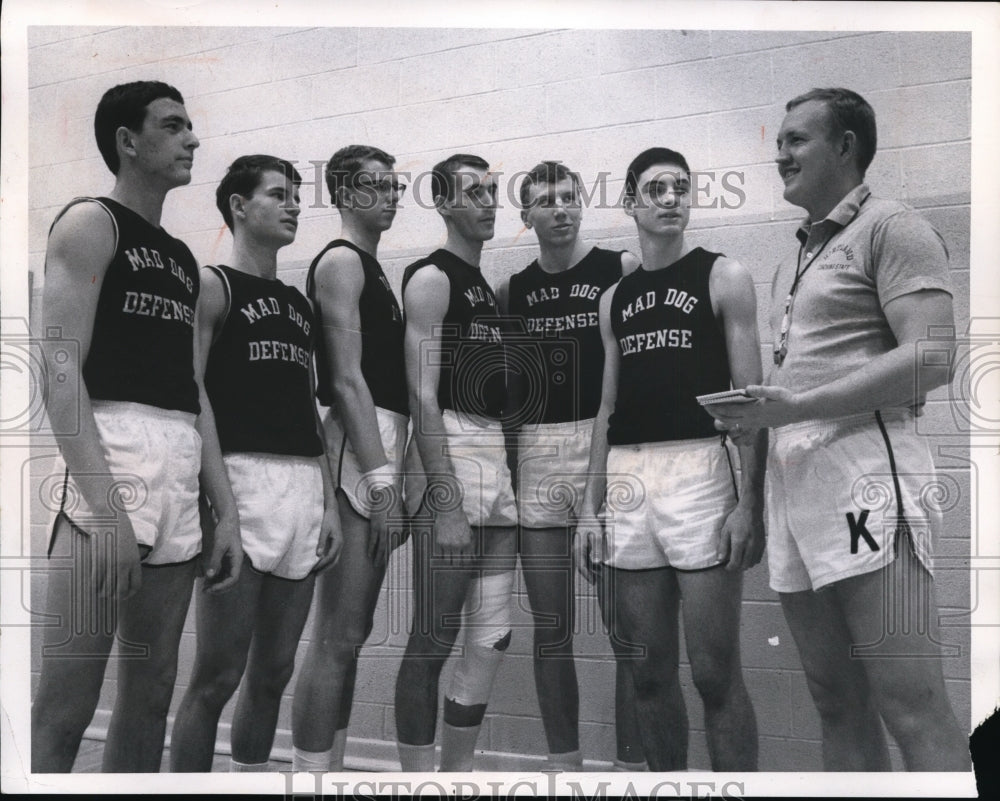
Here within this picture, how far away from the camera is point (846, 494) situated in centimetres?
245

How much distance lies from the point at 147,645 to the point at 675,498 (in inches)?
53.5

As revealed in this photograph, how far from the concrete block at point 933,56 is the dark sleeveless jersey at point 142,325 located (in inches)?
75.5

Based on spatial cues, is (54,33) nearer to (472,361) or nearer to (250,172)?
(250,172)

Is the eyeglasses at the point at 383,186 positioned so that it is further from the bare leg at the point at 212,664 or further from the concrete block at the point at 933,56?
the concrete block at the point at 933,56

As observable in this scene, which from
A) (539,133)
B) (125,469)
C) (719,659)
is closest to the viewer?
(125,469)

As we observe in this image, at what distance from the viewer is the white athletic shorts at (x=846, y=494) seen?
8.02ft

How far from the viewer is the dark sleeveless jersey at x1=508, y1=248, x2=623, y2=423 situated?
2561mm

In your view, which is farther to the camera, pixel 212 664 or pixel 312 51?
pixel 312 51

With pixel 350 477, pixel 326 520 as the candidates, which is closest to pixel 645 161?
pixel 350 477

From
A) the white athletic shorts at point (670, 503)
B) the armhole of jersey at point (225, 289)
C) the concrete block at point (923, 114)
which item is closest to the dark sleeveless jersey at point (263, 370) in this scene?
the armhole of jersey at point (225, 289)

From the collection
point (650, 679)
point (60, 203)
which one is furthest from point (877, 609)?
point (60, 203)

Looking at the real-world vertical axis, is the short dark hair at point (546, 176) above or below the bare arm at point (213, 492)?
above

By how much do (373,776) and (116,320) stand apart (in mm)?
1331

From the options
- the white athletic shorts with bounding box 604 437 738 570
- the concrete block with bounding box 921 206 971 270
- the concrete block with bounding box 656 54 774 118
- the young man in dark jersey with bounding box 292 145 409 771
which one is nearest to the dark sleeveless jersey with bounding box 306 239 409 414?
the young man in dark jersey with bounding box 292 145 409 771
